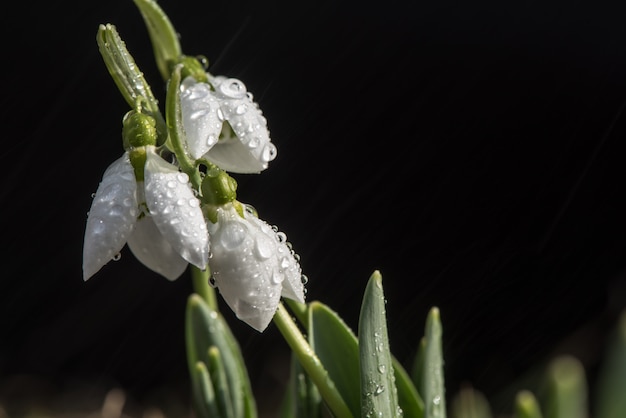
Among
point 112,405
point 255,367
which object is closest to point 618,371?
point 112,405

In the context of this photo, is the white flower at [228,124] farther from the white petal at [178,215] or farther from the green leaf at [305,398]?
the green leaf at [305,398]

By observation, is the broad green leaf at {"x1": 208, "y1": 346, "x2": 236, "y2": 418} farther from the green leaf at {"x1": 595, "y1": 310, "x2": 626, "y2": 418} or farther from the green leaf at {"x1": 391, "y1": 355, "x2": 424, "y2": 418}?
→ the green leaf at {"x1": 595, "y1": 310, "x2": 626, "y2": 418}

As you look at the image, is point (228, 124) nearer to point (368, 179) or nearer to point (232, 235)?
point (232, 235)

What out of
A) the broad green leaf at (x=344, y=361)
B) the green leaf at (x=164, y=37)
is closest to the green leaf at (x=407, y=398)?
the broad green leaf at (x=344, y=361)

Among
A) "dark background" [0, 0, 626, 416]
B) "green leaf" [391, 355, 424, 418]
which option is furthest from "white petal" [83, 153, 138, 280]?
"dark background" [0, 0, 626, 416]

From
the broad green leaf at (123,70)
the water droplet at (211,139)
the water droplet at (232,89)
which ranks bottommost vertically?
the broad green leaf at (123,70)

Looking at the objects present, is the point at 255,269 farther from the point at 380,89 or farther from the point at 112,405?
the point at 380,89
